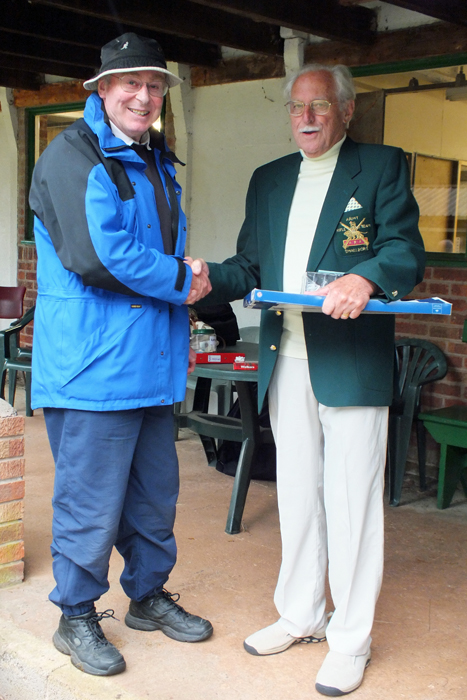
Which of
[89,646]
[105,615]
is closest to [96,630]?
[89,646]

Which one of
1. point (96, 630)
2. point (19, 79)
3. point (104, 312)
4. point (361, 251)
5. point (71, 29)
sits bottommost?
point (96, 630)

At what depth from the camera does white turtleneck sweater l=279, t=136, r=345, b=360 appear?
2.70m

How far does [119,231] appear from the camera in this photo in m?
2.47

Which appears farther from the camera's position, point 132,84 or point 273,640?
point 273,640

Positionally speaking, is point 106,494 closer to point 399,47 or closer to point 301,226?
point 301,226

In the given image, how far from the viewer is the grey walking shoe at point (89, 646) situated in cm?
266

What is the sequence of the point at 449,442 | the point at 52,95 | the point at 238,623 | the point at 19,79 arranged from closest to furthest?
the point at 238,623 → the point at 449,442 → the point at 19,79 → the point at 52,95

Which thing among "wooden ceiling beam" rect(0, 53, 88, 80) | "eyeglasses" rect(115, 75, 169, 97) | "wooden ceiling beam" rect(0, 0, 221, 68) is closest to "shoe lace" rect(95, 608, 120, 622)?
"eyeglasses" rect(115, 75, 169, 97)

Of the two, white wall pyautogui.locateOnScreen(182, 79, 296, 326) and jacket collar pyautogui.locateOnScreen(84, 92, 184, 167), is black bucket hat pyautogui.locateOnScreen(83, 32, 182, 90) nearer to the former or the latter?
jacket collar pyautogui.locateOnScreen(84, 92, 184, 167)

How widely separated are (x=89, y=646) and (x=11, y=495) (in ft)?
2.86

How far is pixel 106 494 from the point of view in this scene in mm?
2633

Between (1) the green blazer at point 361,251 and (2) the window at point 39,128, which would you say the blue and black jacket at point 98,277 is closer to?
(1) the green blazer at point 361,251

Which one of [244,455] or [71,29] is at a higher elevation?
[71,29]

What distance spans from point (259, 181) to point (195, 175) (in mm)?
3772
